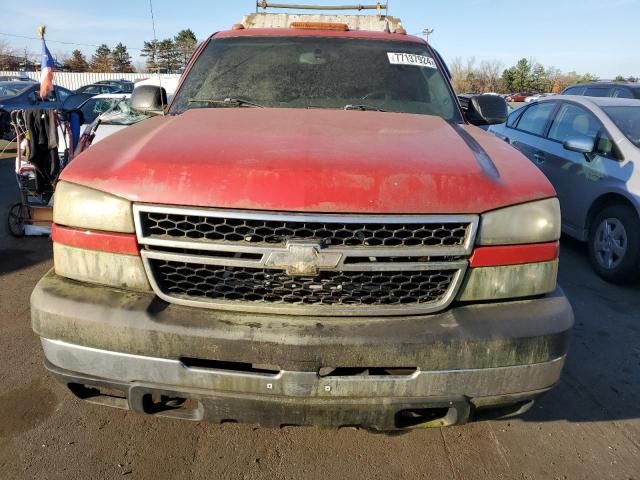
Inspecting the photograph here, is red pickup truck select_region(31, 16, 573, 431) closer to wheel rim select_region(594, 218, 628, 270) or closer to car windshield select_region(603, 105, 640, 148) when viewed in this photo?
wheel rim select_region(594, 218, 628, 270)

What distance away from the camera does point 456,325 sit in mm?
1930

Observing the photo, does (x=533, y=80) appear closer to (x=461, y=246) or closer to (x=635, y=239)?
(x=635, y=239)

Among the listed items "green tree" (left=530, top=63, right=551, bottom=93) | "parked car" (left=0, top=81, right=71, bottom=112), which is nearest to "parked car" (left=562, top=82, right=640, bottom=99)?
"parked car" (left=0, top=81, right=71, bottom=112)

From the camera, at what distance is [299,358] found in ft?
6.05

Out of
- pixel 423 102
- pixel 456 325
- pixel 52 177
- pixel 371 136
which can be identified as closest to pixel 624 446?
pixel 456 325

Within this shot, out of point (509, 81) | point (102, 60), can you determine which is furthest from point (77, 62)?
point (509, 81)

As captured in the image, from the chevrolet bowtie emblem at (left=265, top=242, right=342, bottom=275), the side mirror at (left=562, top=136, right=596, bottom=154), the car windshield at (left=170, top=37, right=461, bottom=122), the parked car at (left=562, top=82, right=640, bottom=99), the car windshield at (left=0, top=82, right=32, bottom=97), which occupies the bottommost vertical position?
the car windshield at (left=0, top=82, right=32, bottom=97)

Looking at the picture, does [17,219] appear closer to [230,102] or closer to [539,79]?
[230,102]

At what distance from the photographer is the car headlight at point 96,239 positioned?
198 cm

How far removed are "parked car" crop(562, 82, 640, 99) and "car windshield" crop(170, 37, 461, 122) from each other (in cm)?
735

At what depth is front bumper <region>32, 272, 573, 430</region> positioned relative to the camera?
1.86m

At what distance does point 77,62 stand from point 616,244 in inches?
2583

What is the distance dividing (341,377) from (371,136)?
44.5 inches

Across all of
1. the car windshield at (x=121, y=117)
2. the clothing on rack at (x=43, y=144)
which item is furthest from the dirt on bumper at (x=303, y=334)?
the car windshield at (x=121, y=117)
